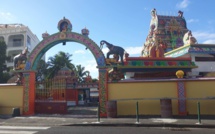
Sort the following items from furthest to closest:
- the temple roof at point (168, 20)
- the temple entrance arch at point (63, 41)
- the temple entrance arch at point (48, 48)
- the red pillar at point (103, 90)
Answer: the temple roof at point (168, 20), the temple entrance arch at point (63, 41), the temple entrance arch at point (48, 48), the red pillar at point (103, 90)

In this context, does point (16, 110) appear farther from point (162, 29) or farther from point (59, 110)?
point (162, 29)

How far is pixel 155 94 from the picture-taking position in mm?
12633

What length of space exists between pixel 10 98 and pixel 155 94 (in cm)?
923

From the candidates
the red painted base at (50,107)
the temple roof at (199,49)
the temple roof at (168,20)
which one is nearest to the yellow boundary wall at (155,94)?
the red painted base at (50,107)

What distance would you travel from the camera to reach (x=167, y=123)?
9.62m

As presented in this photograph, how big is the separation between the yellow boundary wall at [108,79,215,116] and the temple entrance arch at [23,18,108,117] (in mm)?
1193

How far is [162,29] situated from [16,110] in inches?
832

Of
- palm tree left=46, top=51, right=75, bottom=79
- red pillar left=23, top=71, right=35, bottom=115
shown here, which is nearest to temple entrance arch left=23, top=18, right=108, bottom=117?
red pillar left=23, top=71, right=35, bottom=115

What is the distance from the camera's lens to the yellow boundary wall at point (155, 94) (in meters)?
12.2

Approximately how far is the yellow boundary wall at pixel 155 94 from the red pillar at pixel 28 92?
5.10m

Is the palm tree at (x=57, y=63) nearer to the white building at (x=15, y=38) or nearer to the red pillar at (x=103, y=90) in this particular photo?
the white building at (x=15, y=38)

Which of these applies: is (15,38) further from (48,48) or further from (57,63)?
(48,48)

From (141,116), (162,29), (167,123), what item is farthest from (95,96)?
(167,123)

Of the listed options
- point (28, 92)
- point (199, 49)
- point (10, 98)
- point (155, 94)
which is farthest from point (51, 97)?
point (199, 49)
